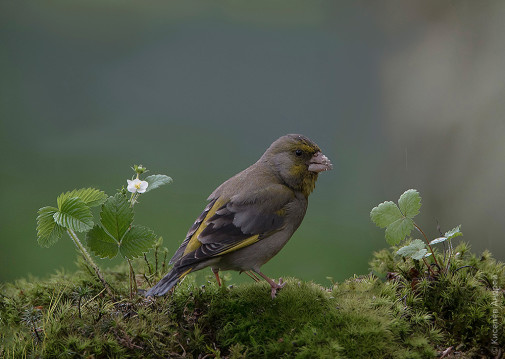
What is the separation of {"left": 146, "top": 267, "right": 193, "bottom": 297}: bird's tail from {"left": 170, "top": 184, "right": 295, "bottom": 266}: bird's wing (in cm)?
5

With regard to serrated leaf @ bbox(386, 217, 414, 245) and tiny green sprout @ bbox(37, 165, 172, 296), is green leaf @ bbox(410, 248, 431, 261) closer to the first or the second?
serrated leaf @ bbox(386, 217, 414, 245)

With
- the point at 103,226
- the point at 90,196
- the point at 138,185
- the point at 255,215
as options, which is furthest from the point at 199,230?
the point at 90,196

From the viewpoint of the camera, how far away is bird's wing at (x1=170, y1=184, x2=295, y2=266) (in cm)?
353

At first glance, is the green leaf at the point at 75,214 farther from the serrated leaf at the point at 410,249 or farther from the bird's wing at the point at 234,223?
the serrated leaf at the point at 410,249

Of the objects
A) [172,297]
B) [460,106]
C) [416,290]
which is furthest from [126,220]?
[460,106]

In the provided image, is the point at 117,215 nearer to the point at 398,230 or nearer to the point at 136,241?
the point at 136,241

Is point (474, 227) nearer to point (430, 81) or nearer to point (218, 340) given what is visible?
point (430, 81)

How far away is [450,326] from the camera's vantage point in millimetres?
3221

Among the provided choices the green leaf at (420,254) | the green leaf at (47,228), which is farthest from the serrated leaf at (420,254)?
the green leaf at (47,228)

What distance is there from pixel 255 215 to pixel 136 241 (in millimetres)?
822

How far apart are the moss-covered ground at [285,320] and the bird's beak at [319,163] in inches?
32.6

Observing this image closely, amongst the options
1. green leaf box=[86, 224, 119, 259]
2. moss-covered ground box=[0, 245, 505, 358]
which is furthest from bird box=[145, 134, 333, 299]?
green leaf box=[86, 224, 119, 259]

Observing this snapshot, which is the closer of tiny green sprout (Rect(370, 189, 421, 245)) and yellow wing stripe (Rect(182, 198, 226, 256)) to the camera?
tiny green sprout (Rect(370, 189, 421, 245))

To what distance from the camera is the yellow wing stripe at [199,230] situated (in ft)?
11.7
